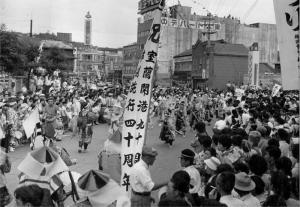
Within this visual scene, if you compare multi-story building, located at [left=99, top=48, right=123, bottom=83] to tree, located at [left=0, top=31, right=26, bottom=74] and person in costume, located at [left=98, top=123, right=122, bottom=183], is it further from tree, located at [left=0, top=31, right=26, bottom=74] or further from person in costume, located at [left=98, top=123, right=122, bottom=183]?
person in costume, located at [left=98, top=123, right=122, bottom=183]

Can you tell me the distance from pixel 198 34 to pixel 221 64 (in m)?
12.6

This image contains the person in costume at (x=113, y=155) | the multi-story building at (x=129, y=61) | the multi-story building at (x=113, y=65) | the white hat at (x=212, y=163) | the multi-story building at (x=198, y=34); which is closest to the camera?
the white hat at (x=212, y=163)

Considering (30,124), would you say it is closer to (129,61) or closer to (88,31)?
(129,61)

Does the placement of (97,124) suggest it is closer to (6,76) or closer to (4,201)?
(6,76)

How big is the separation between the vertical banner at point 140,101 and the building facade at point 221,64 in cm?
4761

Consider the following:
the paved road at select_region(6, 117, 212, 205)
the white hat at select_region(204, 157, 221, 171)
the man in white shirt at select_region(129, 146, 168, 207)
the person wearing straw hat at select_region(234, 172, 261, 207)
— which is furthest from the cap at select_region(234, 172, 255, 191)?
the paved road at select_region(6, 117, 212, 205)

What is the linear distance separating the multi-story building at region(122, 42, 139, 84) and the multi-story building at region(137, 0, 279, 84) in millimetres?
16200

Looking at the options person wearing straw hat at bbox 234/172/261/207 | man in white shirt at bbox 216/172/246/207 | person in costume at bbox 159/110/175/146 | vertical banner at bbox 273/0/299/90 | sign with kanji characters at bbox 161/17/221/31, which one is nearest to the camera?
man in white shirt at bbox 216/172/246/207

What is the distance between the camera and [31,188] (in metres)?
4.09

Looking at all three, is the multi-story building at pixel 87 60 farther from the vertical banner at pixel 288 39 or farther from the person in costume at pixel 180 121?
the vertical banner at pixel 288 39

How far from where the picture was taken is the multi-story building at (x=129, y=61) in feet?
274

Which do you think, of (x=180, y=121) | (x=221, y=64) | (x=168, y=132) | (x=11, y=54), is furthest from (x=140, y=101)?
(x=221, y=64)

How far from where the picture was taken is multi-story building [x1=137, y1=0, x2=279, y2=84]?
61.7 metres

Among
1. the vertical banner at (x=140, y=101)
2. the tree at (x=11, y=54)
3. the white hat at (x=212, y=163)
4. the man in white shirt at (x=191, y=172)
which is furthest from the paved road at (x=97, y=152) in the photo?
the tree at (x=11, y=54)
